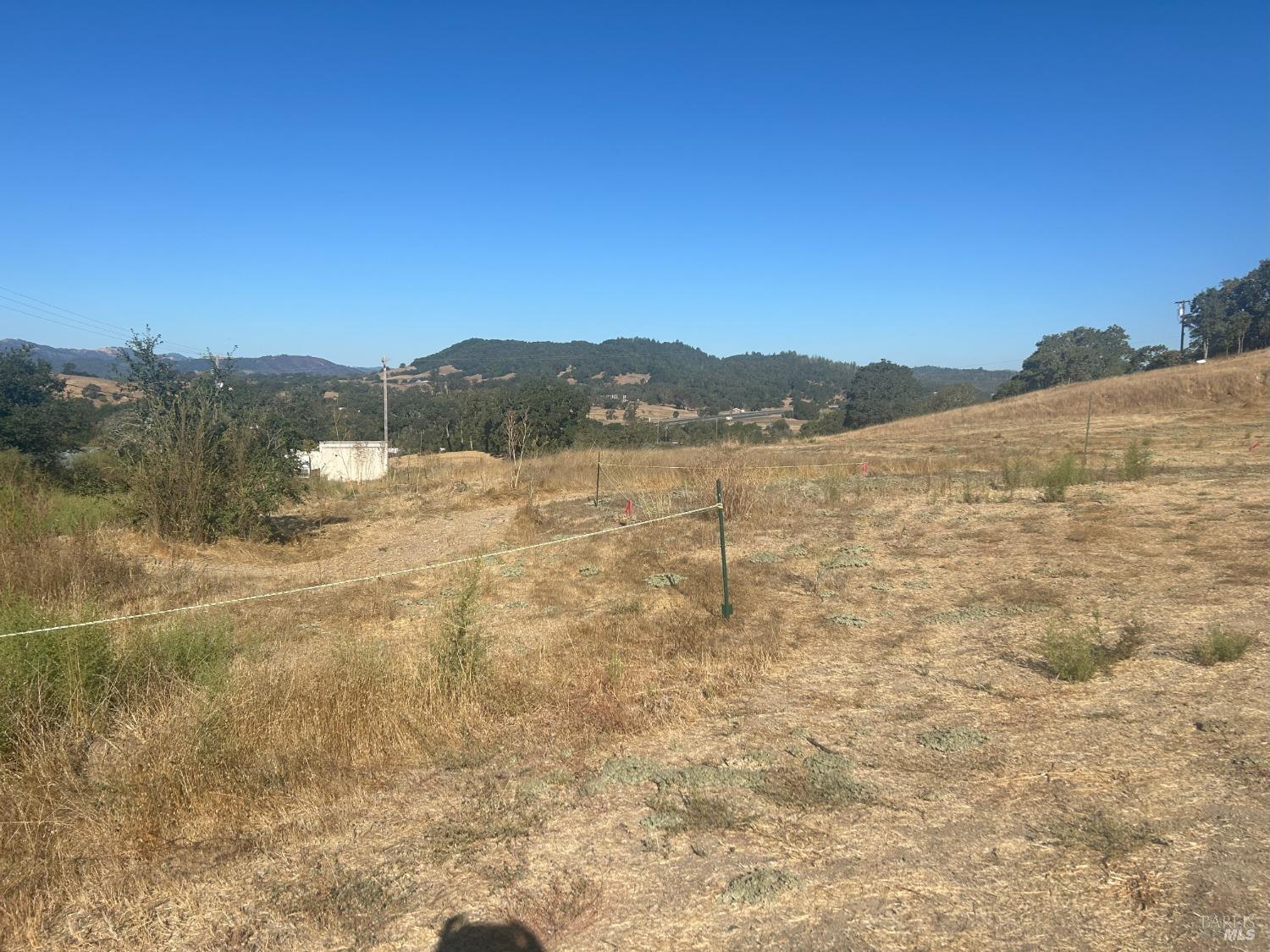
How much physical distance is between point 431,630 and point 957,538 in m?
7.09

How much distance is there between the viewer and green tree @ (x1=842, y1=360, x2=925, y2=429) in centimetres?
6188

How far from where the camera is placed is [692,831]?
372 centimetres

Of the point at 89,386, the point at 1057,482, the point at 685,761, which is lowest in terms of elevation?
the point at 685,761

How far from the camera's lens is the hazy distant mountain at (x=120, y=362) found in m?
15.6

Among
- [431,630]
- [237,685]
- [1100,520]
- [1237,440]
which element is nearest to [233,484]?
[431,630]

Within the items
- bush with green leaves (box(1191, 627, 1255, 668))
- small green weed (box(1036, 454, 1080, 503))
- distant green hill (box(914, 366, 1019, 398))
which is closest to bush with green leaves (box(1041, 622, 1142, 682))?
bush with green leaves (box(1191, 627, 1255, 668))

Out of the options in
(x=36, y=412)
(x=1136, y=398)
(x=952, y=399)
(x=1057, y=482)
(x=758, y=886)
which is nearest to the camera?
(x=758, y=886)

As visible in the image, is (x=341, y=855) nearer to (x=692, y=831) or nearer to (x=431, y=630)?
(x=692, y=831)

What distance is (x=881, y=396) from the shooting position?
233ft

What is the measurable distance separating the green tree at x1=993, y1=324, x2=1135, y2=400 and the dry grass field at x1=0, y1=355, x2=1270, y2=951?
6639cm

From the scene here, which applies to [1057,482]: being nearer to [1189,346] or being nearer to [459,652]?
[459,652]

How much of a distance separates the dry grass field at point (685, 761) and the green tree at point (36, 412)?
14.0 meters

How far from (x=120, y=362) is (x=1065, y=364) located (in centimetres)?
7633

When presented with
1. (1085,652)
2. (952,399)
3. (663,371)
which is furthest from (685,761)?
(663,371)
